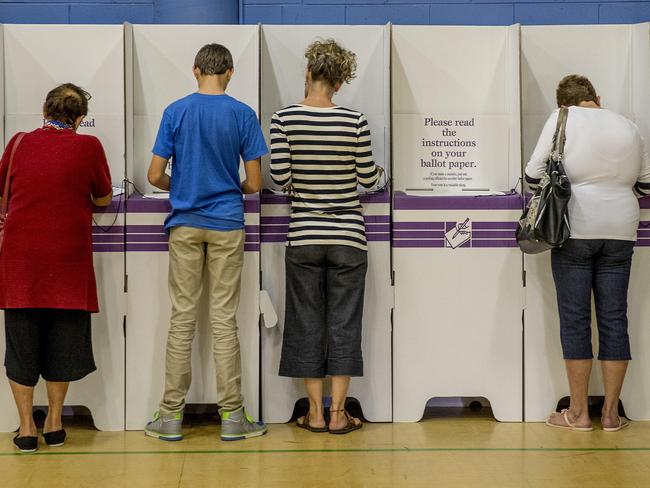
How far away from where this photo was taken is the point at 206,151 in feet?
12.1

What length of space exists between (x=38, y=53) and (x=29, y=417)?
1.51 metres

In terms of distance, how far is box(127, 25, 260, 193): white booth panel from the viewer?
4.15m

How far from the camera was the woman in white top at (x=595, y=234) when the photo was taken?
12.4ft

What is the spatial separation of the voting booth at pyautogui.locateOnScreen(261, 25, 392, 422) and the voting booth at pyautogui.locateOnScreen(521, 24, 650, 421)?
0.61m

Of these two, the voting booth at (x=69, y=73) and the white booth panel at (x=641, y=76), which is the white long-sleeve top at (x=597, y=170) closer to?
the white booth panel at (x=641, y=76)

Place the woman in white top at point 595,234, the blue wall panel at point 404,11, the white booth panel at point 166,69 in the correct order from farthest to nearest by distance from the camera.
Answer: the blue wall panel at point 404,11
the white booth panel at point 166,69
the woman in white top at point 595,234

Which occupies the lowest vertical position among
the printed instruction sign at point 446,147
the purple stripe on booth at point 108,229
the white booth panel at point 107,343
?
the white booth panel at point 107,343

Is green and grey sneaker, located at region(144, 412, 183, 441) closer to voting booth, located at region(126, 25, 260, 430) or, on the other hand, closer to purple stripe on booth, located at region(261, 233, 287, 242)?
voting booth, located at region(126, 25, 260, 430)

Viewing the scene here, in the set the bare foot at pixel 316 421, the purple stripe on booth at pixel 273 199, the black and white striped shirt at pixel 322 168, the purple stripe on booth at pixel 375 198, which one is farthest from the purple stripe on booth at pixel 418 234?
the bare foot at pixel 316 421

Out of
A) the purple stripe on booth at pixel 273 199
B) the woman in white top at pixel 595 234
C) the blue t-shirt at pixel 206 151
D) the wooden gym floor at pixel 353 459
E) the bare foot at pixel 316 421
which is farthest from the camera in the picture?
the purple stripe on booth at pixel 273 199

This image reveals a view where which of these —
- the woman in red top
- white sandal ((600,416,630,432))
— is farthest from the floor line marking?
white sandal ((600,416,630,432))

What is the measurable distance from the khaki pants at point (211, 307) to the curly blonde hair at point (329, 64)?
0.68 m

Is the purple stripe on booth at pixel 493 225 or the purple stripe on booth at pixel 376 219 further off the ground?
the purple stripe on booth at pixel 376 219

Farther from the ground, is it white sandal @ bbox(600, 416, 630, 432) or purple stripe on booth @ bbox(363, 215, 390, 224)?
purple stripe on booth @ bbox(363, 215, 390, 224)
